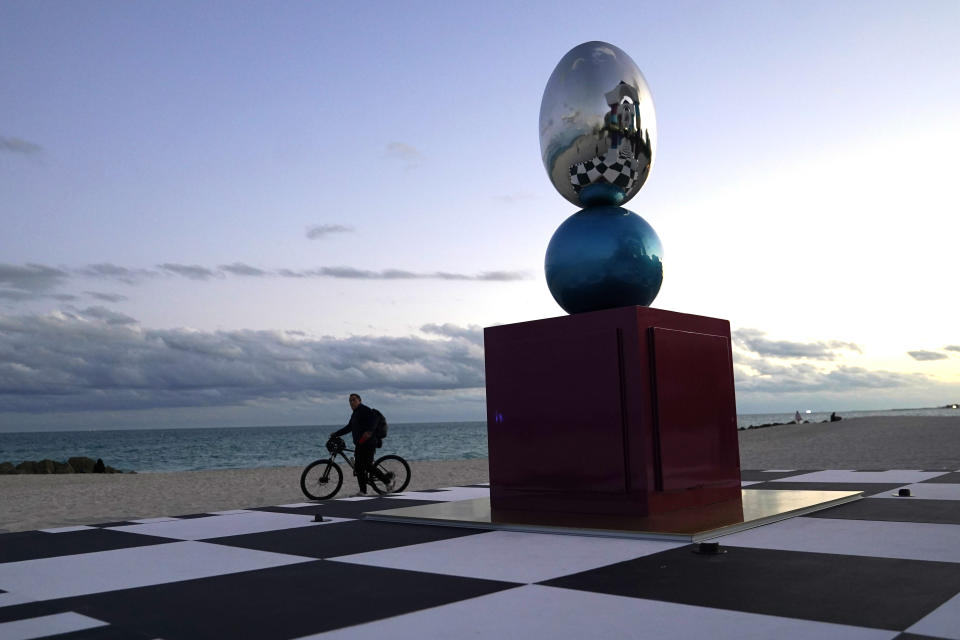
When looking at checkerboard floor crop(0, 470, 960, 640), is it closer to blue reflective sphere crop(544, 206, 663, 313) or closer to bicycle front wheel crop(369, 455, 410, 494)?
blue reflective sphere crop(544, 206, 663, 313)

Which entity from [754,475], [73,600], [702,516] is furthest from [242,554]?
[754,475]

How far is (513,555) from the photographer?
576cm

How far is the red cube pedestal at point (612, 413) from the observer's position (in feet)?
23.5

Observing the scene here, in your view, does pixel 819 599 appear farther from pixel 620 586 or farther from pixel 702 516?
pixel 702 516

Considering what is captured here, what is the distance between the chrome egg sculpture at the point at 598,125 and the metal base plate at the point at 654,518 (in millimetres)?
3431

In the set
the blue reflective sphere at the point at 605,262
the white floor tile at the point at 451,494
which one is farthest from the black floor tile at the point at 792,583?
the white floor tile at the point at 451,494

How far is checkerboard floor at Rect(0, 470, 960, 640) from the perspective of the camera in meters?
3.77

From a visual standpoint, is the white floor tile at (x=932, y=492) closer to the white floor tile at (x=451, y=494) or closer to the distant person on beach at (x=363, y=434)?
the white floor tile at (x=451, y=494)

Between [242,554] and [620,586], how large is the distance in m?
3.33

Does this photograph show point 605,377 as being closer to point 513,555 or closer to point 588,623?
point 513,555

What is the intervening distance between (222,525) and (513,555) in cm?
405

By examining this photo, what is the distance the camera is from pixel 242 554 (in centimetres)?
629

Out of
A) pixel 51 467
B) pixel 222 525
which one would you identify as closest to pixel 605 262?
pixel 222 525

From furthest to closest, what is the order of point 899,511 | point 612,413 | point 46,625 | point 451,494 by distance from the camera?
point 451,494 < point 899,511 < point 612,413 < point 46,625
